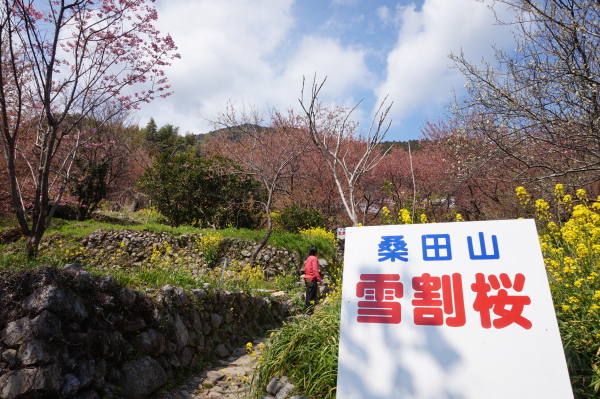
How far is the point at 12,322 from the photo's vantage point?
2703 millimetres

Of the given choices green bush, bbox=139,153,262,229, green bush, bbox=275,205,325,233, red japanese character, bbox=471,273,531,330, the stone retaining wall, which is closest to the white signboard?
red japanese character, bbox=471,273,531,330

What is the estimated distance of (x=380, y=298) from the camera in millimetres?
2020

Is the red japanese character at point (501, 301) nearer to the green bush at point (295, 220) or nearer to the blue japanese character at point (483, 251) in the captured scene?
the blue japanese character at point (483, 251)

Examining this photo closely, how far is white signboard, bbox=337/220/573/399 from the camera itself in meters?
1.65

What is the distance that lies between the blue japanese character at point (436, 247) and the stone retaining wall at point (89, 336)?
2.85 metres

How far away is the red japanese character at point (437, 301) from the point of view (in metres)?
1.83

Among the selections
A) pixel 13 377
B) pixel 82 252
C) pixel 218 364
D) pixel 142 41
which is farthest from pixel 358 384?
pixel 82 252

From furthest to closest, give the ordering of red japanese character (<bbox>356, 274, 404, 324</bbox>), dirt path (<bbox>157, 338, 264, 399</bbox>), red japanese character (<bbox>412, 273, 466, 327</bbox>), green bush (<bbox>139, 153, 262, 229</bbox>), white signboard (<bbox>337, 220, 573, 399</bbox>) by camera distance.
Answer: green bush (<bbox>139, 153, 262, 229</bbox>) → dirt path (<bbox>157, 338, 264, 399</bbox>) → red japanese character (<bbox>356, 274, 404, 324</bbox>) → red japanese character (<bbox>412, 273, 466, 327</bbox>) → white signboard (<bbox>337, 220, 573, 399</bbox>)

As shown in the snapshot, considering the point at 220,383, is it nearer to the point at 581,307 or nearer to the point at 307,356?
the point at 307,356

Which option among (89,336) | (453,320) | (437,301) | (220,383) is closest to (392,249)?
(437,301)

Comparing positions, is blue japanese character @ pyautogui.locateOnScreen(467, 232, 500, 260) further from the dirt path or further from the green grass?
the dirt path

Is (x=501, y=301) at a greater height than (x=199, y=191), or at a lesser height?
lesser

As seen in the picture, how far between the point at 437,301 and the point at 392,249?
1.32 ft

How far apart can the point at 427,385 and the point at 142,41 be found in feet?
21.2
